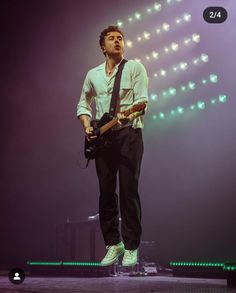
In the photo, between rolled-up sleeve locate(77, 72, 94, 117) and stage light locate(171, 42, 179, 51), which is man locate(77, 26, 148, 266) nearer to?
rolled-up sleeve locate(77, 72, 94, 117)

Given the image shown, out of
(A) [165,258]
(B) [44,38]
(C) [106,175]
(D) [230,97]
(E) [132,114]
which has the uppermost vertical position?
(B) [44,38]

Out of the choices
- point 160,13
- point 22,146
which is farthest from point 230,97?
point 22,146

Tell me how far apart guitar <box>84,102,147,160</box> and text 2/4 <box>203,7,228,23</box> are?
8.02 ft

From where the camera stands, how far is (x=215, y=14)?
5891mm

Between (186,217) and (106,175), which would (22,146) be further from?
(106,175)

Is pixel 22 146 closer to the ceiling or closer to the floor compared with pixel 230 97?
closer to the floor

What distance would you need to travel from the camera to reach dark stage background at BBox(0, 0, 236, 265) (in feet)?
23.0

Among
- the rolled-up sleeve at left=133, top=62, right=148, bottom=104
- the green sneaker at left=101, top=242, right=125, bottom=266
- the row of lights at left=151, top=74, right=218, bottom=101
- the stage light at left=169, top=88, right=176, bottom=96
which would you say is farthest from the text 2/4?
the green sneaker at left=101, top=242, right=125, bottom=266

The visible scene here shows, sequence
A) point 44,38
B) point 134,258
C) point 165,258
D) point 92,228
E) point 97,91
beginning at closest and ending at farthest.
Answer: point 134,258
point 97,91
point 92,228
point 44,38
point 165,258

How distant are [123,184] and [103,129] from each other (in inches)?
19.4

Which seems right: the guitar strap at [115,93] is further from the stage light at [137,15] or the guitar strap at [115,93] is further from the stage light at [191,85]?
the stage light at [191,85]

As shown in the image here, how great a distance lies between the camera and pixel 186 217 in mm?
7953

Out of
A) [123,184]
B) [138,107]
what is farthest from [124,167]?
[138,107]

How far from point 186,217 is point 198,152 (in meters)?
1.20
